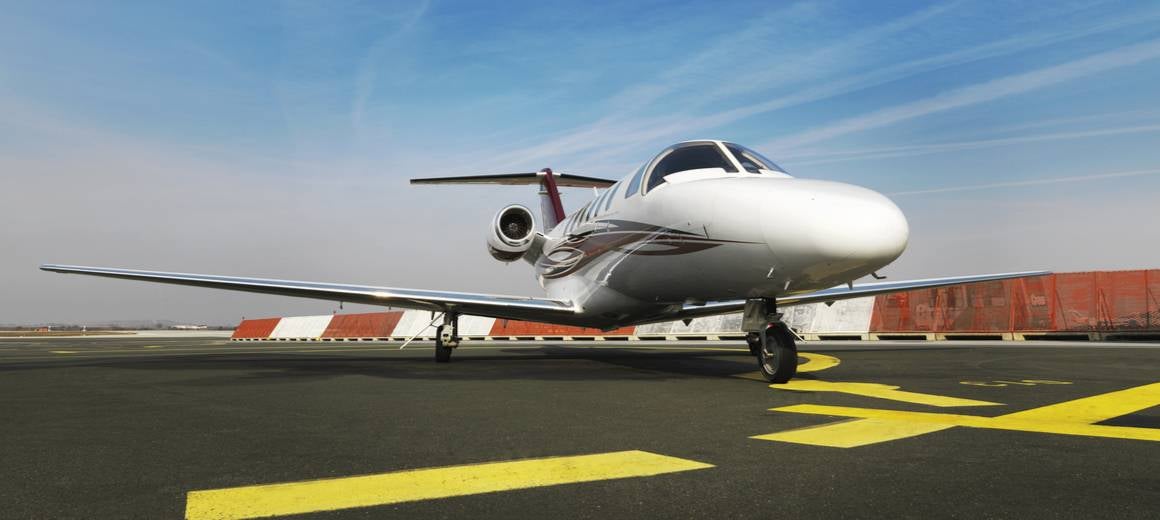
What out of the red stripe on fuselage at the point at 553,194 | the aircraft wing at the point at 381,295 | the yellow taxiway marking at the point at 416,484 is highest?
the red stripe on fuselage at the point at 553,194

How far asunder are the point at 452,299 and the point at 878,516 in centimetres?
983

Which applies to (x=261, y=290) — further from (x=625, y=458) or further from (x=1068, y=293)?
(x=1068, y=293)

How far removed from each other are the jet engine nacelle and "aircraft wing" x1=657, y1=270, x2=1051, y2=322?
435 cm

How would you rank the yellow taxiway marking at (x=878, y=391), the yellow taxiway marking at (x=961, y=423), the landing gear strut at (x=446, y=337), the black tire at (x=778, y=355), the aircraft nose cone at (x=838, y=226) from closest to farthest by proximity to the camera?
the yellow taxiway marking at (x=961, y=423), the yellow taxiway marking at (x=878, y=391), the aircraft nose cone at (x=838, y=226), the black tire at (x=778, y=355), the landing gear strut at (x=446, y=337)

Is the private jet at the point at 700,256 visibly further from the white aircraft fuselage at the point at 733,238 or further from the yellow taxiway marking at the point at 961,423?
the yellow taxiway marking at the point at 961,423

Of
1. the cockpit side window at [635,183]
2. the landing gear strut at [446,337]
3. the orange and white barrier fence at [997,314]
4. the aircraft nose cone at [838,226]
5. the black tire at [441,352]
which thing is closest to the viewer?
the aircraft nose cone at [838,226]

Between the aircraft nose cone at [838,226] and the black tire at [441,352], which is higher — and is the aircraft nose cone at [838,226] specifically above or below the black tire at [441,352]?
above

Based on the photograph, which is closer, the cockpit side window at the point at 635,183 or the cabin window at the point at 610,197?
the cockpit side window at the point at 635,183

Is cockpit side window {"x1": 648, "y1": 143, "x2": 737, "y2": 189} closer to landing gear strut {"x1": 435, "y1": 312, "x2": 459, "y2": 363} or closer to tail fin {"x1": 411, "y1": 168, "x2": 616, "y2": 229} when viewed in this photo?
landing gear strut {"x1": 435, "y1": 312, "x2": 459, "y2": 363}

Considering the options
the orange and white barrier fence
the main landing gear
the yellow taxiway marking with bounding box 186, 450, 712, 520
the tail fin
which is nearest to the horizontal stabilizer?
the tail fin

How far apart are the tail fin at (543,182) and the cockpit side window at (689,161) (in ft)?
37.5

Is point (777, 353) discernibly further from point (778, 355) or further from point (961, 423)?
point (961, 423)

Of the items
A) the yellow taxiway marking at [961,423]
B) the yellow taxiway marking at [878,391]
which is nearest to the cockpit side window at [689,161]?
the yellow taxiway marking at [878,391]

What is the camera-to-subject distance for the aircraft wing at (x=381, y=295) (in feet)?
36.0
